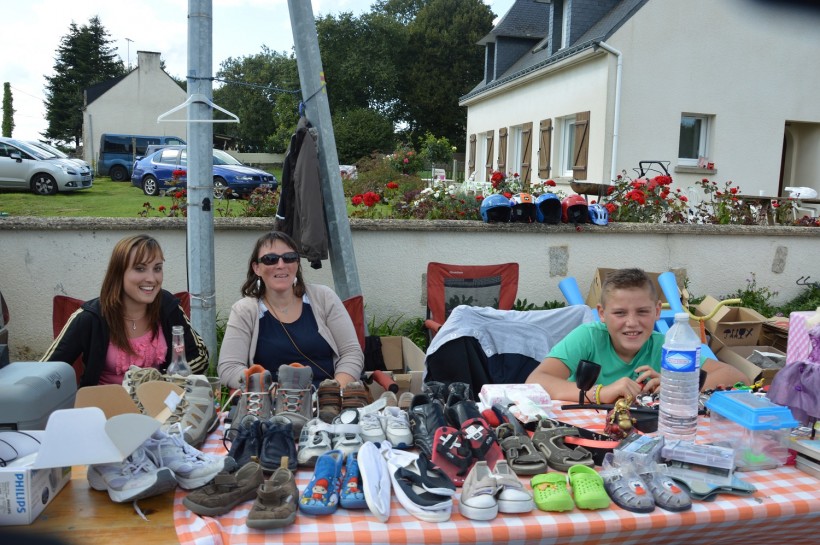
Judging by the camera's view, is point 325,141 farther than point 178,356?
Yes

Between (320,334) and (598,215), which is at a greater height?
(598,215)

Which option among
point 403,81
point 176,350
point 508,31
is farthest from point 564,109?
point 403,81

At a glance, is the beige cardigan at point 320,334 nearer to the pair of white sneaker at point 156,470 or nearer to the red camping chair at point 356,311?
the red camping chair at point 356,311

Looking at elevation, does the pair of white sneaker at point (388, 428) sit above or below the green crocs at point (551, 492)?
above

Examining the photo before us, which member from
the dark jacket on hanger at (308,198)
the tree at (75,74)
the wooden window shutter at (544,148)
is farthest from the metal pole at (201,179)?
the tree at (75,74)

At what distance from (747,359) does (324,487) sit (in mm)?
3875

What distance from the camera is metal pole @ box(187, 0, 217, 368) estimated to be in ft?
13.0

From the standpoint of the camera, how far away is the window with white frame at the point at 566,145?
1356cm

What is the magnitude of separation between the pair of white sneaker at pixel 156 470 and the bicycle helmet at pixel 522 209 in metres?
4.34

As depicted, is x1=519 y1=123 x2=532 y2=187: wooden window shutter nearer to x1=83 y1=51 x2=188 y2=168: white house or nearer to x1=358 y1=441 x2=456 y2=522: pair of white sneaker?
x1=358 y1=441 x2=456 y2=522: pair of white sneaker

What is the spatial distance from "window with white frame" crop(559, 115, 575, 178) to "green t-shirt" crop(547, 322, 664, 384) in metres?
11.2

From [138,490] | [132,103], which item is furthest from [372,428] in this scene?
[132,103]

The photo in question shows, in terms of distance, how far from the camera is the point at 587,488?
165 cm

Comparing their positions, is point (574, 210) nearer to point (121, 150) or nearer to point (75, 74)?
point (121, 150)
